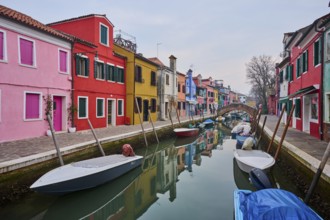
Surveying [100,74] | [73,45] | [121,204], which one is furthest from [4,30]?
[121,204]

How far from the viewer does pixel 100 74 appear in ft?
49.5

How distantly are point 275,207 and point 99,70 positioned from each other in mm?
13847

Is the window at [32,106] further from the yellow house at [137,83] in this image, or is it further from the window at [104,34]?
the yellow house at [137,83]

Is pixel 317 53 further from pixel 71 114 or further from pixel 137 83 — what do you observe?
pixel 71 114

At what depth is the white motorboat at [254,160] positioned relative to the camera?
25.1 ft

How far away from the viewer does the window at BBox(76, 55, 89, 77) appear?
12977 millimetres

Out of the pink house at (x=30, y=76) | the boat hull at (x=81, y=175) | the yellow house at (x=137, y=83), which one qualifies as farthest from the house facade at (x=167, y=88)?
the boat hull at (x=81, y=175)

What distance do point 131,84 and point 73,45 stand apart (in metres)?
6.21

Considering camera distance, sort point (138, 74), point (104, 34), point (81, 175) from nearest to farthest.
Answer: point (81, 175)
point (104, 34)
point (138, 74)

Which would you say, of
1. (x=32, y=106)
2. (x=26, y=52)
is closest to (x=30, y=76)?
(x=26, y=52)

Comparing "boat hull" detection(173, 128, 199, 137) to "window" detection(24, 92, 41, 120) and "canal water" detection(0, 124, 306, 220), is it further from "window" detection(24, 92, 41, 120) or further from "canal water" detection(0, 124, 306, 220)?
"window" detection(24, 92, 41, 120)

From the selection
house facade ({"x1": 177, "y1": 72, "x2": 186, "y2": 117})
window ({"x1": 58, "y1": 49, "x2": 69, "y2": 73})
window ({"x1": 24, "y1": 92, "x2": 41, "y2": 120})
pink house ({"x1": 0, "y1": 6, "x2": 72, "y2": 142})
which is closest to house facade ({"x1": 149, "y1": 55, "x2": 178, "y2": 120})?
house facade ({"x1": 177, "y1": 72, "x2": 186, "y2": 117})

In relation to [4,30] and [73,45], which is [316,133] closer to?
[73,45]

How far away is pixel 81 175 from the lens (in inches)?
245
